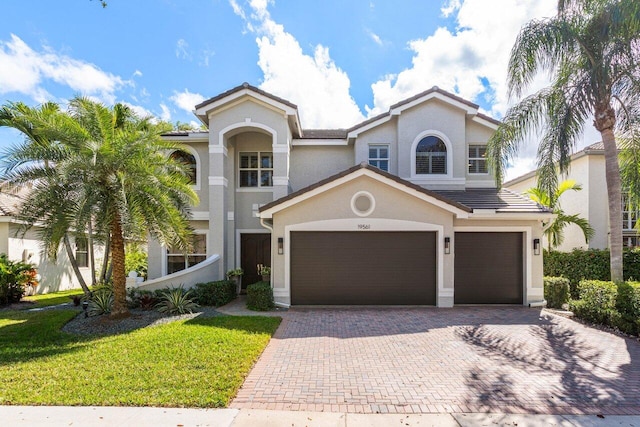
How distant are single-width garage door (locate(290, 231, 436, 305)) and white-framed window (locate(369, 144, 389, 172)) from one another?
427cm

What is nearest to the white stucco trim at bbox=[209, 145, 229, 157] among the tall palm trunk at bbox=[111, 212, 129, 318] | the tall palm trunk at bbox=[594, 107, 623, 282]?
the tall palm trunk at bbox=[111, 212, 129, 318]

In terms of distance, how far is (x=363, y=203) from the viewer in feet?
37.3

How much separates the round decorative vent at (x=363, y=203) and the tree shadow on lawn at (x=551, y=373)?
487cm

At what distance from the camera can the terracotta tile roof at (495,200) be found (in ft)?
37.9

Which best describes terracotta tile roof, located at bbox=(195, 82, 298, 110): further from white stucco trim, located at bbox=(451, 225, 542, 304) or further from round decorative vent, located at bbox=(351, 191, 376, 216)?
white stucco trim, located at bbox=(451, 225, 542, 304)

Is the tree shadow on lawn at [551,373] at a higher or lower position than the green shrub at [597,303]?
lower

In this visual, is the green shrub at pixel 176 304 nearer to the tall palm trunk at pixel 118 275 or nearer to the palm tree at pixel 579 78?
the tall palm trunk at pixel 118 275

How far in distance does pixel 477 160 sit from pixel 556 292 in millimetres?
6311

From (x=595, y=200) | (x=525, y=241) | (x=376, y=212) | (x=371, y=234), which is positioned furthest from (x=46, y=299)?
(x=595, y=200)

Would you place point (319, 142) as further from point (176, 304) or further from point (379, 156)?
point (176, 304)

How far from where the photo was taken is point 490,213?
37.4 feet

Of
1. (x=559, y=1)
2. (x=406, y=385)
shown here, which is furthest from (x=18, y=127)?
(x=559, y=1)

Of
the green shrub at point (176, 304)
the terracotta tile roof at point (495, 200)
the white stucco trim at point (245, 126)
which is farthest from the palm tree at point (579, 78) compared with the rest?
the green shrub at point (176, 304)

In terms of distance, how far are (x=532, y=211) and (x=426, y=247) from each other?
400cm
